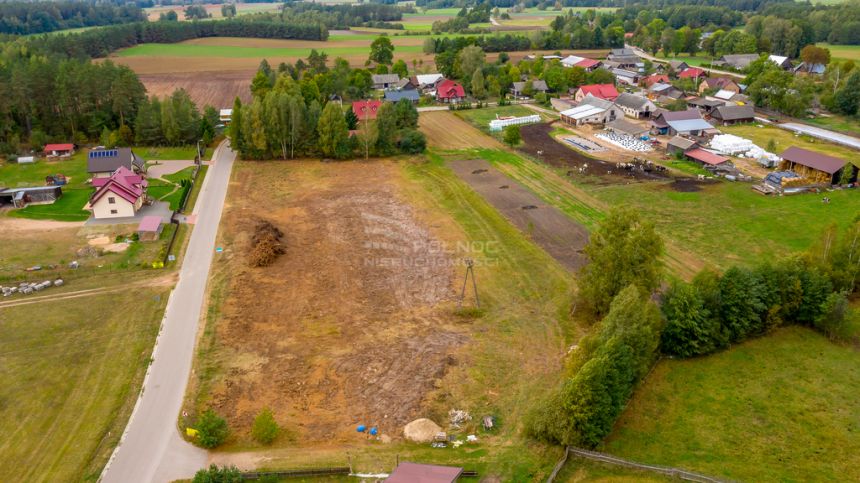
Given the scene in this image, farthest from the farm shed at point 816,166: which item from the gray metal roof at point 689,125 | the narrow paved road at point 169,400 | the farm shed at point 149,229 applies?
the farm shed at point 149,229

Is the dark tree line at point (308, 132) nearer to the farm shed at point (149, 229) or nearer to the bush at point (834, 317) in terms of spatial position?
the farm shed at point (149, 229)

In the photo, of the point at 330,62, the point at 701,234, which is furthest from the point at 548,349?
the point at 330,62

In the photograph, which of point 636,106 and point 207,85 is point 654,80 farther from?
→ point 207,85

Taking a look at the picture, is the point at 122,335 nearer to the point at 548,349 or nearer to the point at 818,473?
the point at 548,349

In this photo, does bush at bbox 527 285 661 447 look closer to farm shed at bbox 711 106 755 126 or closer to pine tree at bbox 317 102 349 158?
pine tree at bbox 317 102 349 158

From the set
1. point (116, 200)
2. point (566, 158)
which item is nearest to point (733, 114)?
point (566, 158)

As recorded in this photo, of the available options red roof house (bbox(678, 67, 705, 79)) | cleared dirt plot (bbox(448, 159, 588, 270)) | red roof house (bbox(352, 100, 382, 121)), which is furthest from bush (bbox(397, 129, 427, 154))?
red roof house (bbox(678, 67, 705, 79))
